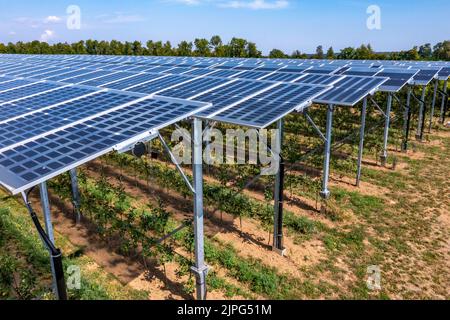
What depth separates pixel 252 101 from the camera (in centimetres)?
1059

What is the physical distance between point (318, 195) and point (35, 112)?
10.7m

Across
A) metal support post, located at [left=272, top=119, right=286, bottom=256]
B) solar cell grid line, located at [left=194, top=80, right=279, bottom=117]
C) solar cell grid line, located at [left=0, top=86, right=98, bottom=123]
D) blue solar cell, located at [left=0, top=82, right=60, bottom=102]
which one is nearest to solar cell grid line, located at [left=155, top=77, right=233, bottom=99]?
solar cell grid line, located at [left=194, top=80, right=279, bottom=117]

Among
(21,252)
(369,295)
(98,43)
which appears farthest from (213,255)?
(98,43)

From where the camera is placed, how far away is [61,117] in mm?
8102

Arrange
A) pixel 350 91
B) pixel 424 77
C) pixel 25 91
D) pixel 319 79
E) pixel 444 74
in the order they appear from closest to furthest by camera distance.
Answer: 1. pixel 25 91
2. pixel 350 91
3. pixel 319 79
4. pixel 424 77
5. pixel 444 74

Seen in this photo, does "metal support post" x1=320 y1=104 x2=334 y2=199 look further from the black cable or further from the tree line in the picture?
the tree line

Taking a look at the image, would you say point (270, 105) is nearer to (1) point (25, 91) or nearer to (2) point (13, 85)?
(1) point (25, 91)

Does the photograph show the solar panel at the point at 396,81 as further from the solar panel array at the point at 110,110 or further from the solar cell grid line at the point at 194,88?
the solar cell grid line at the point at 194,88

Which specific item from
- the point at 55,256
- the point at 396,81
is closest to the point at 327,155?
the point at 396,81

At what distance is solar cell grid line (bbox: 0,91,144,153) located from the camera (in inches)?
276

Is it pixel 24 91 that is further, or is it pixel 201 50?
pixel 201 50

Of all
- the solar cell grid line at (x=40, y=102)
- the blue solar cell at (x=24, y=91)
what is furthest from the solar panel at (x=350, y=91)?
the blue solar cell at (x=24, y=91)

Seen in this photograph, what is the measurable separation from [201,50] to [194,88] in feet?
165

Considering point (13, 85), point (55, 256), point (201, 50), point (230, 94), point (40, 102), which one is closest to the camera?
point (55, 256)
